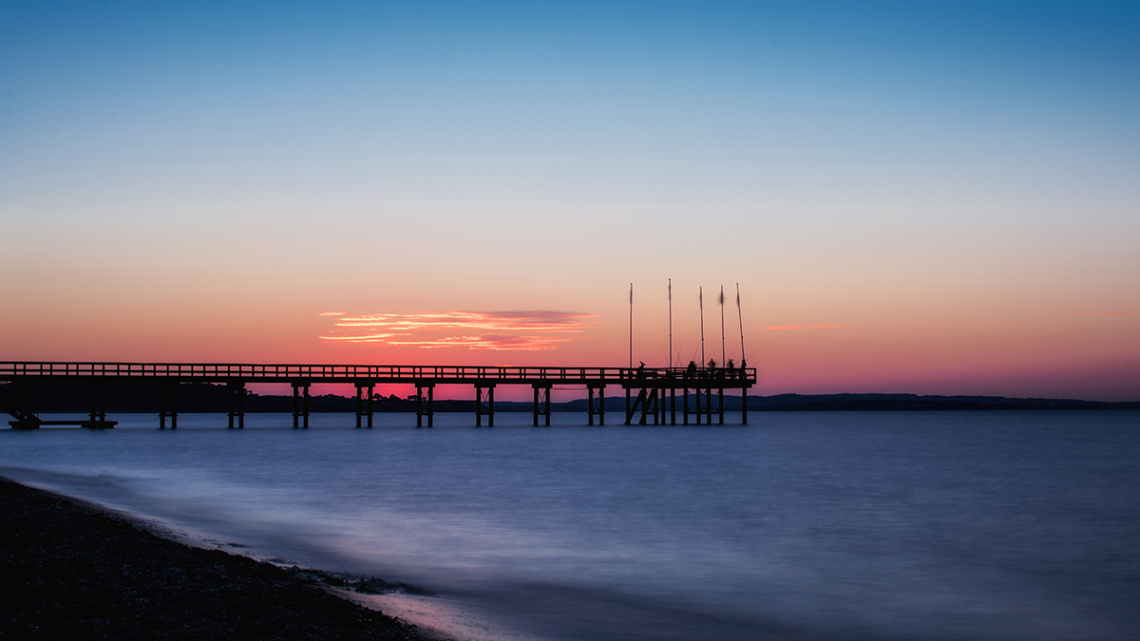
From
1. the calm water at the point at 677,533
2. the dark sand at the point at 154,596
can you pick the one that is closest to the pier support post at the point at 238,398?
the calm water at the point at 677,533

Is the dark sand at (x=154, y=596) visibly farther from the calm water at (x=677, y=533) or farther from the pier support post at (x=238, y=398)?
the pier support post at (x=238, y=398)

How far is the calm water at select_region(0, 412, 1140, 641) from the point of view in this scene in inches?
489

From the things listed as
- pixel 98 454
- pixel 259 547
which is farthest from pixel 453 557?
pixel 98 454

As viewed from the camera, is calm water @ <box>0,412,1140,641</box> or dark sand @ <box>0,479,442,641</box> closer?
dark sand @ <box>0,479,442,641</box>

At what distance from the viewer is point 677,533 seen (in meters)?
20.1

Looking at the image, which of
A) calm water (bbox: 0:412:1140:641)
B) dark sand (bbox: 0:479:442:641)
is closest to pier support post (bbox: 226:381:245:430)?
calm water (bbox: 0:412:1140:641)

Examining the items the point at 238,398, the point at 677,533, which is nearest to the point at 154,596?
the point at 677,533

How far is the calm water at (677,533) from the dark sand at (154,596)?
1814 millimetres

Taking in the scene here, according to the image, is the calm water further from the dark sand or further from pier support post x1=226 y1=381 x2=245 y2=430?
pier support post x1=226 y1=381 x2=245 y2=430

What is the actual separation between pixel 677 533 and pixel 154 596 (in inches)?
507

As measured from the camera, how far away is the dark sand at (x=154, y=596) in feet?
26.2

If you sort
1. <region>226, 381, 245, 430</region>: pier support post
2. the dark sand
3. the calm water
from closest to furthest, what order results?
the dark sand, the calm water, <region>226, 381, 245, 430</region>: pier support post

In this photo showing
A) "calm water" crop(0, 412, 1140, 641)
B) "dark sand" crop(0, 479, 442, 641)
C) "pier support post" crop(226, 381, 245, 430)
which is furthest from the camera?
"pier support post" crop(226, 381, 245, 430)

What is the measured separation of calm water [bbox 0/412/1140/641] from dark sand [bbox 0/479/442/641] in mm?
1814
